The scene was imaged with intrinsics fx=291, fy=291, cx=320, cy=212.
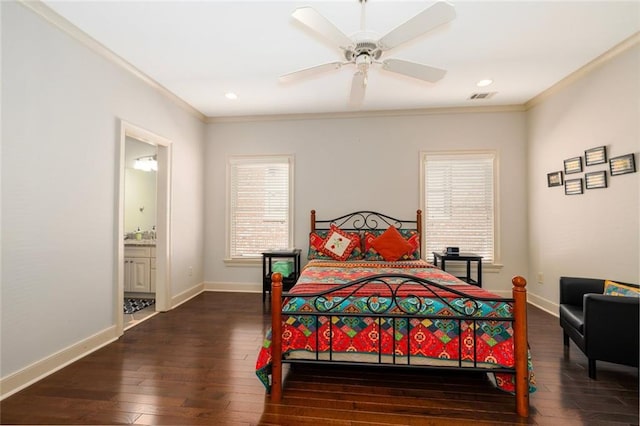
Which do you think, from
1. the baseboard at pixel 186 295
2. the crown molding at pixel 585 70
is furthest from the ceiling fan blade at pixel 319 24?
the baseboard at pixel 186 295

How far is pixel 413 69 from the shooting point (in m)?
2.32

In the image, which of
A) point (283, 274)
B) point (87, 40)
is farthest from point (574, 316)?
point (87, 40)

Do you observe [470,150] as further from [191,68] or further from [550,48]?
[191,68]

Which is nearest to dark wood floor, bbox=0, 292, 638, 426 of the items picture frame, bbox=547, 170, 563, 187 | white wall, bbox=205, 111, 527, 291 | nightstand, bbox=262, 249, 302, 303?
nightstand, bbox=262, 249, 302, 303

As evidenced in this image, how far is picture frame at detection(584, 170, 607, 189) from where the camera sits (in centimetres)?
299

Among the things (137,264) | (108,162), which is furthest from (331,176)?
(137,264)

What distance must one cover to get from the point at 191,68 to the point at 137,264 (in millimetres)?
2885

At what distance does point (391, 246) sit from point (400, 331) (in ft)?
6.53

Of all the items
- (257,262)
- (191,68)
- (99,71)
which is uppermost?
(191,68)

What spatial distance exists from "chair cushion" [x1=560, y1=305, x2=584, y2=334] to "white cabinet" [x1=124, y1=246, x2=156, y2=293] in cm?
492

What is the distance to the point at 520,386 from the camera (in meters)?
1.83

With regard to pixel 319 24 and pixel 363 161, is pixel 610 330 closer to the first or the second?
pixel 319 24

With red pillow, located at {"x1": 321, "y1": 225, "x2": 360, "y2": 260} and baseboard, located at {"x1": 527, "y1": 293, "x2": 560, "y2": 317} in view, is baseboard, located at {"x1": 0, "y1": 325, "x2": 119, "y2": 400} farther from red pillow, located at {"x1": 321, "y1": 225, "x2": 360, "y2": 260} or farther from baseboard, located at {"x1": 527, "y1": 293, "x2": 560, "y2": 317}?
baseboard, located at {"x1": 527, "y1": 293, "x2": 560, "y2": 317}

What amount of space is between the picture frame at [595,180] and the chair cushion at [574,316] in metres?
1.33
